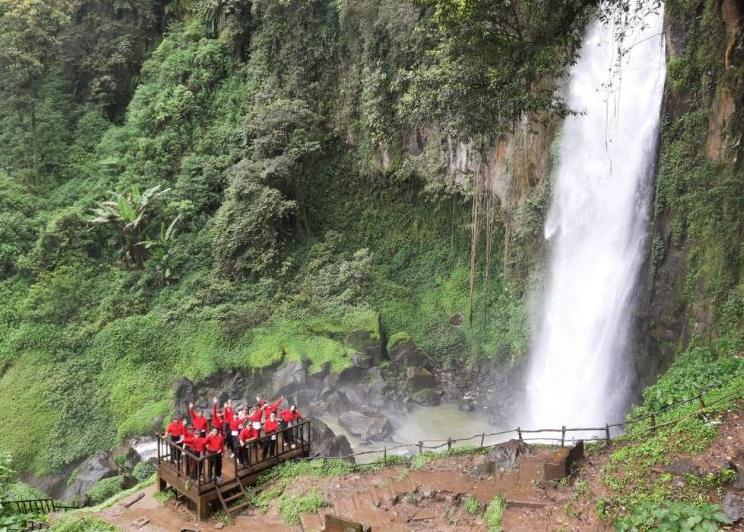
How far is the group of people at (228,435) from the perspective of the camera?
9977 mm

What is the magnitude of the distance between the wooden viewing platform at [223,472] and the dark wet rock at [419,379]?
26.0ft

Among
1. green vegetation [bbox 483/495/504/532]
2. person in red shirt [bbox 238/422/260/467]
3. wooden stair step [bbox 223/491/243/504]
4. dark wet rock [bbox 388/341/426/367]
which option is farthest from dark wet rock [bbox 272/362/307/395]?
green vegetation [bbox 483/495/504/532]

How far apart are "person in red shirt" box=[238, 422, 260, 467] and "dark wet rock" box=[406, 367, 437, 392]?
8809 mm

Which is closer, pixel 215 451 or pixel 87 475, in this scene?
pixel 215 451

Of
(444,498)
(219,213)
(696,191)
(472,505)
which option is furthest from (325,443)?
(219,213)

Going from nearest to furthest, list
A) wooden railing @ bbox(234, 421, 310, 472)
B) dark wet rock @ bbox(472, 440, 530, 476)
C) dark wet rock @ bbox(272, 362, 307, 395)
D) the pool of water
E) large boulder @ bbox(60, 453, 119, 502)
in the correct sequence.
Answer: dark wet rock @ bbox(472, 440, 530, 476)
wooden railing @ bbox(234, 421, 310, 472)
large boulder @ bbox(60, 453, 119, 502)
the pool of water
dark wet rock @ bbox(272, 362, 307, 395)

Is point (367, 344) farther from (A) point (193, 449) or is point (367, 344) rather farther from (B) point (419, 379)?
(A) point (193, 449)

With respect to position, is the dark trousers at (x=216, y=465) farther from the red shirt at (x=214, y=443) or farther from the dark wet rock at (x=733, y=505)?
the dark wet rock at (x=733, y=505)

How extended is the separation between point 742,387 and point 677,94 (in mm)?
8032

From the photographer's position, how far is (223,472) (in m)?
10.5

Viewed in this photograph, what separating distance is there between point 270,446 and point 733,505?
7330 mm

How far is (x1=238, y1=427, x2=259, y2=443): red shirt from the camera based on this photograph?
10398 millimetres

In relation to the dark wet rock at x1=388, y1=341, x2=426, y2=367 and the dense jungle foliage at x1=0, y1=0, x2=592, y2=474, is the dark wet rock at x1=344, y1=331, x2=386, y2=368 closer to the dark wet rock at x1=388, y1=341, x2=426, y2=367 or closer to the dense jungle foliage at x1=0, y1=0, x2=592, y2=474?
the dense jungle foliage at x1=0, y1=0, x2=592, y2=474

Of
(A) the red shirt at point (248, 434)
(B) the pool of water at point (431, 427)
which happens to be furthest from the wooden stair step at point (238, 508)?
(B) the pool of water at point (431, 427)
